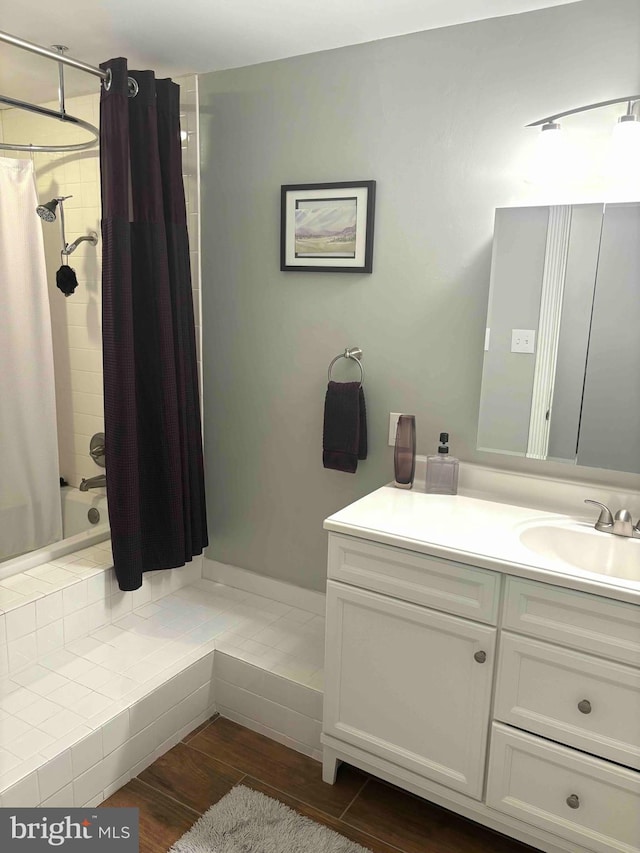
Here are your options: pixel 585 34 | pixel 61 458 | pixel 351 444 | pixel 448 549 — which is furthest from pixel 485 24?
pixel 61 458

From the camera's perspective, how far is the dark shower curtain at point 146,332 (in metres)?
2.27

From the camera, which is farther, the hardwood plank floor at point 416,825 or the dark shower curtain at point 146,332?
the dark shower curtain at point 146,332

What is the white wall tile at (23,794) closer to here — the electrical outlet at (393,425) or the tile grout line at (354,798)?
the tile grout line at (354,798)

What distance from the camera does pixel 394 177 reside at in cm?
222

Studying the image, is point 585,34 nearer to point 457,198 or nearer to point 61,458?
point 457,198

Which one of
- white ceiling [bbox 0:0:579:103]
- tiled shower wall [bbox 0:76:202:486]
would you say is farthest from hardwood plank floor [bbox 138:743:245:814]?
white ceiling [bbox 0:0:579:103]

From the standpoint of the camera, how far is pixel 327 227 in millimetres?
2365

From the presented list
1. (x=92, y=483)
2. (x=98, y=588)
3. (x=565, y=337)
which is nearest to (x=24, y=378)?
(x=92, y=483)

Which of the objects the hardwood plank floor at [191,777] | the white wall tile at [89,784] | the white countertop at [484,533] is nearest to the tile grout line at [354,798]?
the hardwood plank floor at [191,777]

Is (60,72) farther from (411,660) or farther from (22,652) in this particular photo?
(411,660)

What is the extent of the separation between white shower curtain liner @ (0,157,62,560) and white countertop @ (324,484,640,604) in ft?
5.19

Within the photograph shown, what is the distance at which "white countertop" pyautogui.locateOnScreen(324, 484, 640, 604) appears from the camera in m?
1.56

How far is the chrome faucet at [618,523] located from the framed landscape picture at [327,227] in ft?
3.68

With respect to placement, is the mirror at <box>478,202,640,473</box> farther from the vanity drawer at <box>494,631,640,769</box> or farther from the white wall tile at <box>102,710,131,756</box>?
the white wall tile at <box>102,710,131,756</box>
